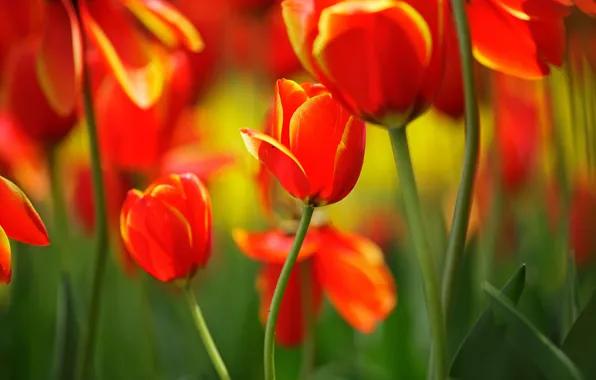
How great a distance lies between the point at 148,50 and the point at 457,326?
229 millimetres

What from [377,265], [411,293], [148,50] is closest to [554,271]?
[411,293]

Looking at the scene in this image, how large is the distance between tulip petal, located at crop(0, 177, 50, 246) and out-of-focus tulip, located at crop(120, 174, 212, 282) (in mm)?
30

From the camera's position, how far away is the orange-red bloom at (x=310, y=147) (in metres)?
0.26

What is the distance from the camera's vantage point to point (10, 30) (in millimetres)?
449

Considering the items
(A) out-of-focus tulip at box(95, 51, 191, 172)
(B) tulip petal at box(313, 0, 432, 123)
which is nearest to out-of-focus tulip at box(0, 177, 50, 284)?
(B) tulip petal at box(313, 0, 432, 123)

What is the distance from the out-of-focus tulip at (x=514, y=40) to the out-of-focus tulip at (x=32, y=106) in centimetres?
23

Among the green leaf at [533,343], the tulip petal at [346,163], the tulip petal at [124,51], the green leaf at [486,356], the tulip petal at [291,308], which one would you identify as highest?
the tulip petal at [124,51]

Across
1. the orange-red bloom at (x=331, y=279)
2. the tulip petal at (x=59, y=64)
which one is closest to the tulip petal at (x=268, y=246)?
the orange-red bloom at (x=331, y=279)

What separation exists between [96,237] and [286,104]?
0.10 meters

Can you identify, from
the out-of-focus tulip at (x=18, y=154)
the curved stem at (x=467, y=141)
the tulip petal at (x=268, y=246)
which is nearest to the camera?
the curved stem at (x=467, y=141)

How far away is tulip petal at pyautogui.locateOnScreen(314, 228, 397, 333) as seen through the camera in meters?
0.43

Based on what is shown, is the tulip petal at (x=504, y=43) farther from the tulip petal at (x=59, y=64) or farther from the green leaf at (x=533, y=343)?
the tulip petal at (x=59, y=64)

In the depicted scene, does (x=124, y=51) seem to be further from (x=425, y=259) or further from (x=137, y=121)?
(x=425, y=259)

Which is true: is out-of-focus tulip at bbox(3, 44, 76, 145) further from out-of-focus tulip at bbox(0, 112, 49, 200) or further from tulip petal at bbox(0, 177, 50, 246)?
tulip petal at bbox(0, 177, 50, 246)
